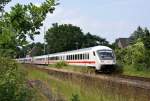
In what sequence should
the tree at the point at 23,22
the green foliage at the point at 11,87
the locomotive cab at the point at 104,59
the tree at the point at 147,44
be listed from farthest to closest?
the tree at the point at 147,44 < the locomotive cab at the point at 104,59 < the green foliage at the point at 11,87 < the tree at the point at 23,22

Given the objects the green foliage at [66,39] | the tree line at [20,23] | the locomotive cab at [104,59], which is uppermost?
the green foliage at [66,39]

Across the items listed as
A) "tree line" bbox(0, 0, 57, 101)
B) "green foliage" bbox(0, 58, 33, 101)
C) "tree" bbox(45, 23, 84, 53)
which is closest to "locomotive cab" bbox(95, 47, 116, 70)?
"green foliage" bbox(0, 58, 33, 101)

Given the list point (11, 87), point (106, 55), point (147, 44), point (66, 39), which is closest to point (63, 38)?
point (66, 39)

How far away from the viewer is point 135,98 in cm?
1524

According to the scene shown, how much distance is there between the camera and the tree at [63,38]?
119 metres

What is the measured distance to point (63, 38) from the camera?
399 feet

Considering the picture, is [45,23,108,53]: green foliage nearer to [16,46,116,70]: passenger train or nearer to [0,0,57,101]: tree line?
[16,46,116,70]: passenger train

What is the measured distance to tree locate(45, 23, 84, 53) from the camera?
392 feet

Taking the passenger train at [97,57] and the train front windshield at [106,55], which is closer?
the passenger train at [97,57]

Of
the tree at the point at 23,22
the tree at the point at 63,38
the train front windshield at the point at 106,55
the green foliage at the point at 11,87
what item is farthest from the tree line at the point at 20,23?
the tree at the point at 63,38

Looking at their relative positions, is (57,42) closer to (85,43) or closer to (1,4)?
(85,43)

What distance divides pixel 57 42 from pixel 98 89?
9922cm

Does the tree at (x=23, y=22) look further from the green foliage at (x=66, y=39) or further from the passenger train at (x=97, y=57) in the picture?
the green foliage at (x=66, y=39)

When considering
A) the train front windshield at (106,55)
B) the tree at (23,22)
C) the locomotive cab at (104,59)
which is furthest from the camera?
the train front windshield at (106,55)
